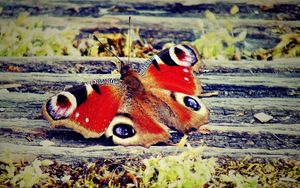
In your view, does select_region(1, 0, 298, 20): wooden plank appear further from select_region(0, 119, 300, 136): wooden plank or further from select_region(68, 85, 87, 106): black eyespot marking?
select_region(0, 119, 300, 136): wooden plank

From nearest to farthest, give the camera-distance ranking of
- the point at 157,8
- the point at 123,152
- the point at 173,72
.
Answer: the point at 123,152
the point at 173,72
the point at 157,8

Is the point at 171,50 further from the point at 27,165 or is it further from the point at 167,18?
the point at 27,165

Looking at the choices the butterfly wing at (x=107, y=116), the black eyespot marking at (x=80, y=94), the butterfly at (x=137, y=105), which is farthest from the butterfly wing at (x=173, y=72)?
the black eyespot marking at (x=80, y=94)

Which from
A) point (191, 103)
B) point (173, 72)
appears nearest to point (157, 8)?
point (173, 72)

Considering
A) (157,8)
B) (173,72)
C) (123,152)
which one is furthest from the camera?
(157,8)

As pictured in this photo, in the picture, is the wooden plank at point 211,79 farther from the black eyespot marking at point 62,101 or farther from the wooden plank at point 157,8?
the wooden plank at point 157,8

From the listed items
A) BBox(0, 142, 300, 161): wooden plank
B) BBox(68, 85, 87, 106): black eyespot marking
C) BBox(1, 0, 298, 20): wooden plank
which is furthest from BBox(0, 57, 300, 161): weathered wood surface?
BBox(1, 0, 298, 20): wooden plank

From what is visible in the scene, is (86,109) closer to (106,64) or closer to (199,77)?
(106,64)
